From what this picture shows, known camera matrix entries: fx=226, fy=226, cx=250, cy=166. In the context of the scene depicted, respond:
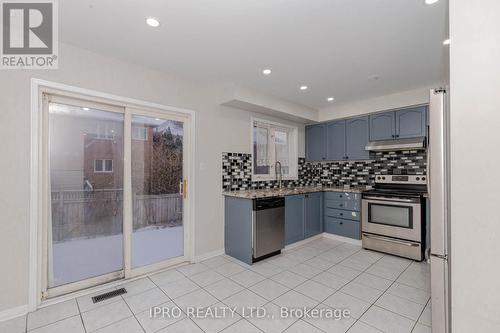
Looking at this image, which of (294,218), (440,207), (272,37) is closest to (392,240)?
(294,218)

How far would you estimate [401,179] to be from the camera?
381 centimetres

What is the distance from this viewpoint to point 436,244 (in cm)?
142

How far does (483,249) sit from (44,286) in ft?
11.0

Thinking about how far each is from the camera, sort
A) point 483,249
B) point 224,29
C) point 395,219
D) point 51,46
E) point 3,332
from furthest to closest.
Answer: point 395,219 → point 51,46 → point 224,29 → point 3,332 → point 483,249

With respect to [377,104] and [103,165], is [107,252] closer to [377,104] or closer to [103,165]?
[103,165]

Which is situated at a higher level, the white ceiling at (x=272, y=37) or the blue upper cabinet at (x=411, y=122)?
the white ceiling at (x=272, y=37)

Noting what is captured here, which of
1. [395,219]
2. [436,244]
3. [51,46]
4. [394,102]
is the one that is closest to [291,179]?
[395,219]

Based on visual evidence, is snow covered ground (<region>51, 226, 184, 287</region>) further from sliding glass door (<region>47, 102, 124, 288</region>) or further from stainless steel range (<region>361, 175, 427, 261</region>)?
stainless steel range (<region>361, 175, 427, 261</region>)

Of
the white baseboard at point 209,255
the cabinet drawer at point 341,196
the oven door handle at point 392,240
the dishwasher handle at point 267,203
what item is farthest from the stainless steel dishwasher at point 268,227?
the oven door handle at point 392,240

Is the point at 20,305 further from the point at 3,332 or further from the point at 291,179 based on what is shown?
the point at 291,179

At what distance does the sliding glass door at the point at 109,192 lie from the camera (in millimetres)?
2357

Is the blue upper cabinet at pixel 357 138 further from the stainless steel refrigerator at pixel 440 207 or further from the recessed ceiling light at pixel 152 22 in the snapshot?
the recessed ceiling light at pixel 152 22

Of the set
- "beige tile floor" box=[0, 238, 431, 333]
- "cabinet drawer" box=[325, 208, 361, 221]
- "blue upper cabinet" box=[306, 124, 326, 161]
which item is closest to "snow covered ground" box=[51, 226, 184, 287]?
"beige tile floor" box=[0, 238, 431, 333]

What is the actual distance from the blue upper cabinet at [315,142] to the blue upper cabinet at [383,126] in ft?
3.06
